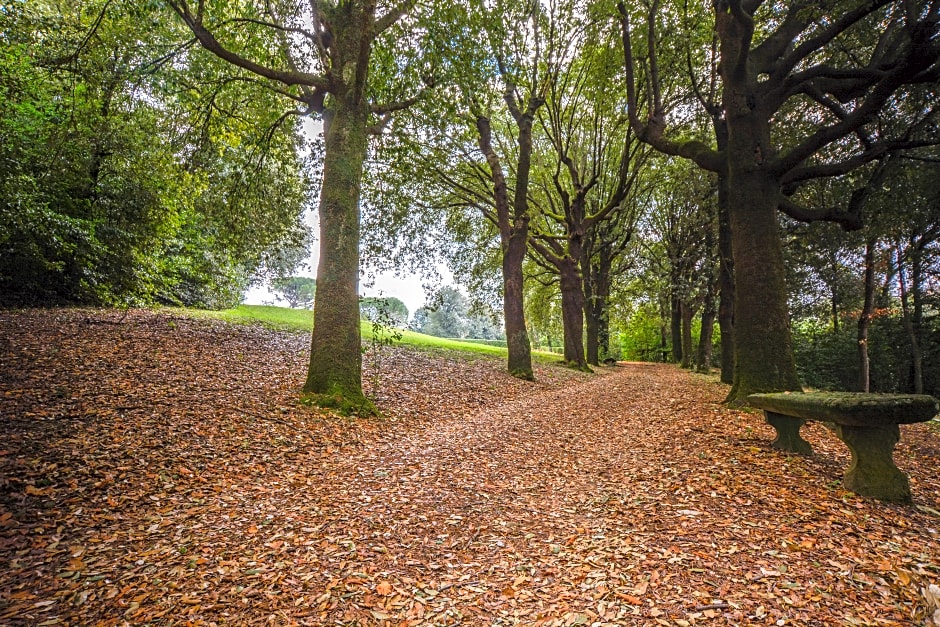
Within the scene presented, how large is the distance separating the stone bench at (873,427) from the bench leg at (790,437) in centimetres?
104

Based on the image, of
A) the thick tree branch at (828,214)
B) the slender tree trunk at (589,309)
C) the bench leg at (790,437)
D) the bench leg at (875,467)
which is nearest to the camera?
the bench leg at (875,467)

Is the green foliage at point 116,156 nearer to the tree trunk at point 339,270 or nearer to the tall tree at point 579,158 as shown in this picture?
the tree trunk at point 339,270

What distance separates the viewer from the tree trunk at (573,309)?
62.9 ft

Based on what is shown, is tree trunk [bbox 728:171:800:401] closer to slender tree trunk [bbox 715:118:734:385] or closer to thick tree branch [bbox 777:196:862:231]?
thick tree branch [bbox 777:196:862:231]

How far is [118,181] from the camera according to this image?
9.74 metres

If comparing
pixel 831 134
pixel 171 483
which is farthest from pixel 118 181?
pixel 831 134

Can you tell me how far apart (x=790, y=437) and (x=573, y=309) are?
14442 mm

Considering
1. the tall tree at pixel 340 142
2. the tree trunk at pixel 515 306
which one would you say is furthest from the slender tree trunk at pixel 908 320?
the tall tree at pixel 340 142

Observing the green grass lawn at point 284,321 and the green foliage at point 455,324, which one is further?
the green foliage at point 455,324

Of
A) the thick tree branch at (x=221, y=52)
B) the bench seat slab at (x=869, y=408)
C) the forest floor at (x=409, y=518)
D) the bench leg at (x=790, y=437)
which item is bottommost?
the forest floor at (x=409, y=518)

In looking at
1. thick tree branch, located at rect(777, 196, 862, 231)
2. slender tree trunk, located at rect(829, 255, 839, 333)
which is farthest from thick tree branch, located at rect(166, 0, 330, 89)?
slender tree trunk, located at rect(829, 255, 839, 333)

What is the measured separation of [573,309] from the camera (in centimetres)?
1923

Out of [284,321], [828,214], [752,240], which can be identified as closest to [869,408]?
[752,240]

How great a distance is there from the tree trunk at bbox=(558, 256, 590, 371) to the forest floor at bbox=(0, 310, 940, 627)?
12.3 m
